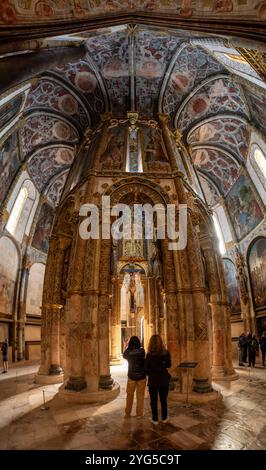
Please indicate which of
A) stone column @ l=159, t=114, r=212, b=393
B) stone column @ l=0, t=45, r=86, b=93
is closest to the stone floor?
stone column @ l=159, t=114, r=212, b=393

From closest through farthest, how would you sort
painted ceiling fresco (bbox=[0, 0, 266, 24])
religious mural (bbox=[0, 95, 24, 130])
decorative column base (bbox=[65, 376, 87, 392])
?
1. painted ceiling fresco (bbox=[0, 0, 266, 24])
2. decorative column base (bbox=[65, 376, 87, 392])
3. religious mural (bbox=[0, 95, 24, 130])

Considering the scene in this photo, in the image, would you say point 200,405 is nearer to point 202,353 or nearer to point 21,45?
point 202,353

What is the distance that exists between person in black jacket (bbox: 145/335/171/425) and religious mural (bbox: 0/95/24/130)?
32.1 feet

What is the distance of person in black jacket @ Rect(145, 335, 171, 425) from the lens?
19.1 feet

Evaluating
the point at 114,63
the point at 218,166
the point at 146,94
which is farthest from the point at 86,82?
the point at 218,166

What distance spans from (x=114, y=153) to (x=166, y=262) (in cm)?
574

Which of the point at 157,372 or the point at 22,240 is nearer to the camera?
the point at 157,372

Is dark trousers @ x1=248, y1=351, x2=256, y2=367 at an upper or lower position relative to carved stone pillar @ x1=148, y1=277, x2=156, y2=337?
lower

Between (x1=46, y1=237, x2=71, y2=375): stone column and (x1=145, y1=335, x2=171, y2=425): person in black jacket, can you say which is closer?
(x1=145, y1=335, x2=171, y2=425): person in black jacket

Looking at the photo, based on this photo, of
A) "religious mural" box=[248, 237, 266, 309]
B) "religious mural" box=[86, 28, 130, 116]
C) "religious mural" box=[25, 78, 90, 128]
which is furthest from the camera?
"religious mural" box=[248, 237, 266, 309]

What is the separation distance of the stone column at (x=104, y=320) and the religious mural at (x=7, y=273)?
9919 millimetres

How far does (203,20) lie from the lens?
737 cm

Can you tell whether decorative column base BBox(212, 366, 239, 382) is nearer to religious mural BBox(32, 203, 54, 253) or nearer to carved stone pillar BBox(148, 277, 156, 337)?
carved stone pillar BBox(148, 277, 156, 337)
